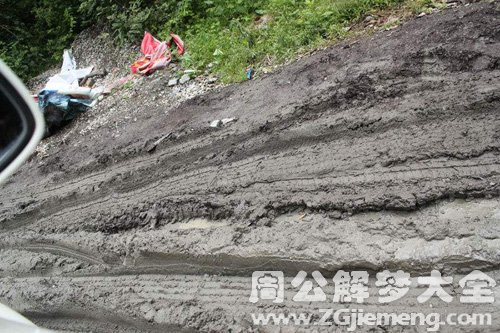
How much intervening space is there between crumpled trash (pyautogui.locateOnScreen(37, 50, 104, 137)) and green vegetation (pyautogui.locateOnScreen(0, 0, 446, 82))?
1.30 metres

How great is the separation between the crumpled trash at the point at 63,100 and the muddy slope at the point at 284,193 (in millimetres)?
1674

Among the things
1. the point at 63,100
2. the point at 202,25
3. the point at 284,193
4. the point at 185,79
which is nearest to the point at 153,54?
the point at 202,25

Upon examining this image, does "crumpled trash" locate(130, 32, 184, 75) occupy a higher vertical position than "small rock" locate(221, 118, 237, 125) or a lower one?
higher

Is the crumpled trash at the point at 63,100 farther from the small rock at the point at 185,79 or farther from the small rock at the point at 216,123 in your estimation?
the small rock at the point at 216,123

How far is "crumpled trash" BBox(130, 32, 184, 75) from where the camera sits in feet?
21.2

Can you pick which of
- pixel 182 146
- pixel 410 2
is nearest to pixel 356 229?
pixel 182 146

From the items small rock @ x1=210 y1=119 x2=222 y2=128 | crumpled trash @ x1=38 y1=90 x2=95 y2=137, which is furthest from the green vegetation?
crumpled trash @ x1=38 y1=90 x2=95 y2=137

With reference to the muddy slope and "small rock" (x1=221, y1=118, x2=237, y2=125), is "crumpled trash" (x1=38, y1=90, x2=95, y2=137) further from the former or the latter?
"small rock" (x1=221, y1=118, x2=237, y2=125)

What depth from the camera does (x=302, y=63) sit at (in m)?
4.95

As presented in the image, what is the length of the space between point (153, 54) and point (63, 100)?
159 cm

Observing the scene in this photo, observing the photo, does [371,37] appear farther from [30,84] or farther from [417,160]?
[30,84]

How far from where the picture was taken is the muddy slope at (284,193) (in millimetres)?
2637

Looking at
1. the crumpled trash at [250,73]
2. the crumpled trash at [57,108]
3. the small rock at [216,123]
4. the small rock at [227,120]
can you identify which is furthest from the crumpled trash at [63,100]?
the small rock at [227,120]

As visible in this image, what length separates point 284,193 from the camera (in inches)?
126
